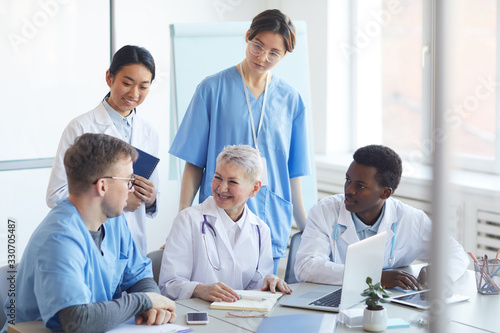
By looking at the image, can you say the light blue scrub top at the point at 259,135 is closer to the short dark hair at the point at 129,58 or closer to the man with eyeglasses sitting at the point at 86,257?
the short dark hair at the point at 129,58

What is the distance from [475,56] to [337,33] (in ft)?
3.68

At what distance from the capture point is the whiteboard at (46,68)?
3008 millimetres

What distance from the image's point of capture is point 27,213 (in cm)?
317

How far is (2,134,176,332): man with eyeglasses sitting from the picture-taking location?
1.51 meters

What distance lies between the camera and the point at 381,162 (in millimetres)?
2270

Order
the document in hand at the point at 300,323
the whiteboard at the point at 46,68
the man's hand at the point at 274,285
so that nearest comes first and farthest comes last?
the document in hand at the point at 300,323
the man's hand at the point at 274,285
the whiteboard at the point at 46,68

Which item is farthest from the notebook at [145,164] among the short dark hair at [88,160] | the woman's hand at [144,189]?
the short dark hair at [88,160]

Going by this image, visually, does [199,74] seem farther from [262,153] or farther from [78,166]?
[78,166]

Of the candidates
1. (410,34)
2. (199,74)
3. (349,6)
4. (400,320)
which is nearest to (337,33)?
(349,6)

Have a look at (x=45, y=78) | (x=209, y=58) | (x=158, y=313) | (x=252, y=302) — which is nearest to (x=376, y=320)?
(x=252, y=302)

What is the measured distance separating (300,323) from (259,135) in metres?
1.04

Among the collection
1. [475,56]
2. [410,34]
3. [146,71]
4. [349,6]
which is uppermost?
[349,6]

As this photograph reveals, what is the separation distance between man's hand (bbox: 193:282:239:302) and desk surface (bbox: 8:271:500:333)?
0.02m

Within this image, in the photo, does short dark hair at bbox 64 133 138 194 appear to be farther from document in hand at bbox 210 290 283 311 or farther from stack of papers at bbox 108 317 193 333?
document in hand at bbox 210 290 283 311
